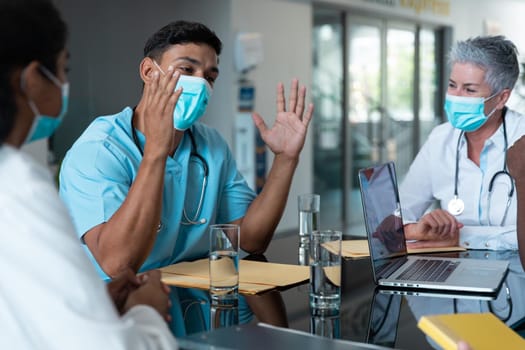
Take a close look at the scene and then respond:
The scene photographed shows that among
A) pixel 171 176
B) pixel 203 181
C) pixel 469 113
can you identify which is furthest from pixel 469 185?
pixel 171 176

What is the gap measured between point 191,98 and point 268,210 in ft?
1.45

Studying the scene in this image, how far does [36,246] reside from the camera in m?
0.93

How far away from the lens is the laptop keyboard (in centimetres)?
171

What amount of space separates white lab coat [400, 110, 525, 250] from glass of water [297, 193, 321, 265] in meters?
0.37

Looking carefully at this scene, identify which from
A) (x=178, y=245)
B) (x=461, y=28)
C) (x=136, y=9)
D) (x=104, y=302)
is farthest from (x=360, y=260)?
(x=461, y=28)

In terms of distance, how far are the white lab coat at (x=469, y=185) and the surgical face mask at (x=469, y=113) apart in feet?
0.21

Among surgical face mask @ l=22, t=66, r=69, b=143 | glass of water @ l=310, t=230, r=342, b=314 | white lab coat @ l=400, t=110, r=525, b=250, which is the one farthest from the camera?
white lab coat @ l=400, t=110, r=525, b=250

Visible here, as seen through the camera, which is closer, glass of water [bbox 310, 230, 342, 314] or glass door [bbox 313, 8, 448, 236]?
glass of water [bbox 310, 230, 342, 314]

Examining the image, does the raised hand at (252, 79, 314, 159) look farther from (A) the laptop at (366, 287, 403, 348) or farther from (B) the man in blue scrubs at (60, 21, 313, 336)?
(A) the laptop at (366, 287, 403, 348)

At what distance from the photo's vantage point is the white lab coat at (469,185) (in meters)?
2.29

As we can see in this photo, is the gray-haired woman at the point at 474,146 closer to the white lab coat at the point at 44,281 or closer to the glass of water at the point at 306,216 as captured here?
the glass of water at the point at 306,216

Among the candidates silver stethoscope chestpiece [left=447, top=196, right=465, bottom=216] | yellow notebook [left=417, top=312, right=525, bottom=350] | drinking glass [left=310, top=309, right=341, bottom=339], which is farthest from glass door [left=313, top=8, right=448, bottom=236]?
yellow notebook [left=417, top=312, right=525, bottom=350]

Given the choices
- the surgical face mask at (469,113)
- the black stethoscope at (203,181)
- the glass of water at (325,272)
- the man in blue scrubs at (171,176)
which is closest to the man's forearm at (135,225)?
the man in blue scrubs at (171,176)

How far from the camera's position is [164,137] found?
5.67ft
